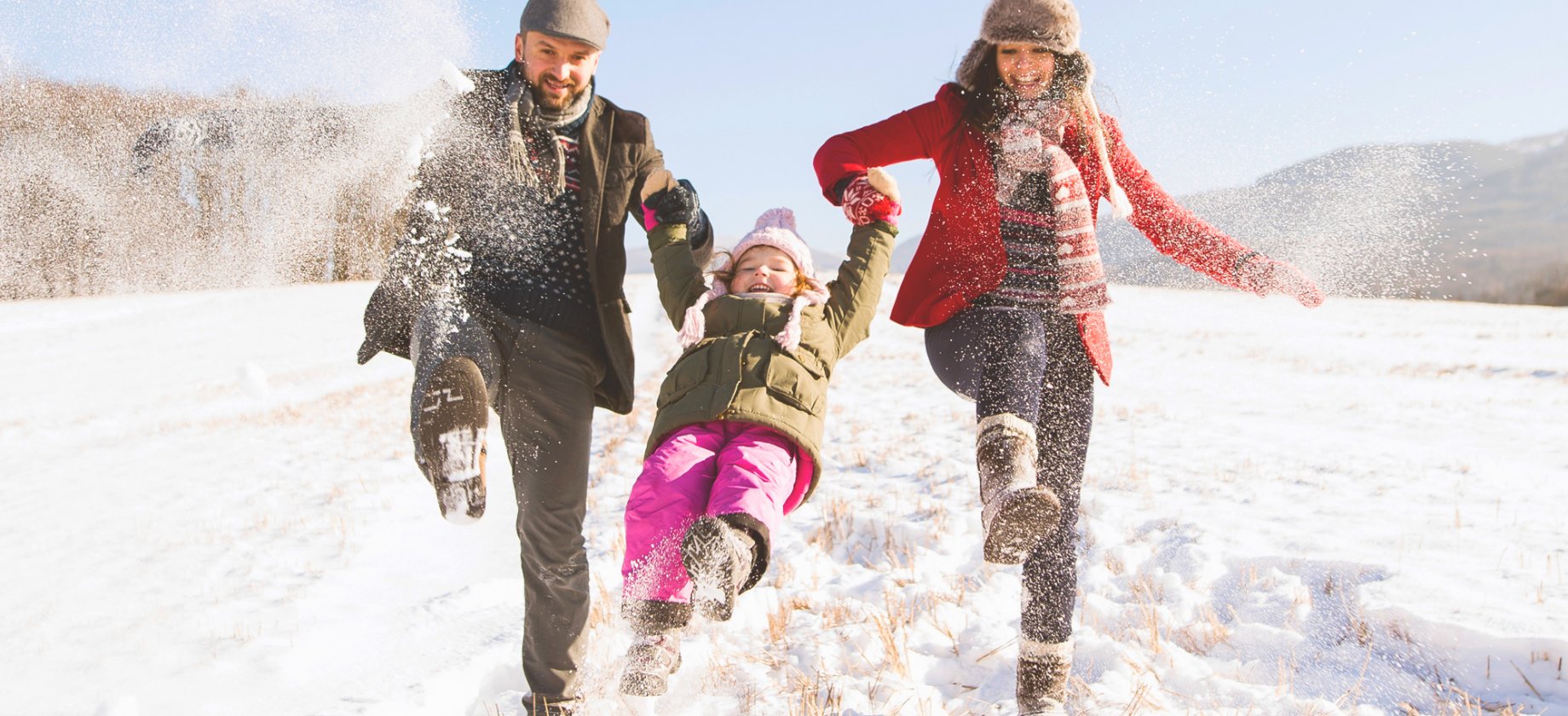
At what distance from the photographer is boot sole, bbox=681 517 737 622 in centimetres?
201

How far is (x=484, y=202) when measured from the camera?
2.68 metres

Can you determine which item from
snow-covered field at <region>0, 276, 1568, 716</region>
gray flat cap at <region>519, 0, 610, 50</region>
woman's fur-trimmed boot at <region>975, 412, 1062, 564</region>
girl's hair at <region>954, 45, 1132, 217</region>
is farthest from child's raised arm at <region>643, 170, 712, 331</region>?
snow-covered field at <region>0, 276, 1568, 716</region>

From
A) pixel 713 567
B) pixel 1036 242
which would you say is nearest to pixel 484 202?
pixel 713 567

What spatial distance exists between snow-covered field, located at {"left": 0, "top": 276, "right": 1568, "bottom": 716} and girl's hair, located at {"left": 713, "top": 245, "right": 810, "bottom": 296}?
4.20 feet

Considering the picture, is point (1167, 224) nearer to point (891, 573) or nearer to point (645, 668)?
point (645, 668)

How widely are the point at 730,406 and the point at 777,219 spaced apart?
3.34ft

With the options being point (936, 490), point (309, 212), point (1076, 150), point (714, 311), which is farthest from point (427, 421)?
point (936, 490)

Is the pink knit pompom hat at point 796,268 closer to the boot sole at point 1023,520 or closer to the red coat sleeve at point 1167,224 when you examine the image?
the boot sole at point 1023,520

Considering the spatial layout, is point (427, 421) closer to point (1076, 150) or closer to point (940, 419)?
point (1076, 150)

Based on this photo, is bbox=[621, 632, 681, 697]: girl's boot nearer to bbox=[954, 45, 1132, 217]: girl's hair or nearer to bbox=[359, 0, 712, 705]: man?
bbox=[359, 0, 712, 705]: man

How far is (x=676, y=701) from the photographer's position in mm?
2949

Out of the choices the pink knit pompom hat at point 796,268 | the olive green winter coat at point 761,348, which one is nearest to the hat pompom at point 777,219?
the pink knit pompom hat at point 796,268

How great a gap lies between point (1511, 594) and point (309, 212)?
567cm

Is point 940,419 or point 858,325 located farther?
point 940,419
